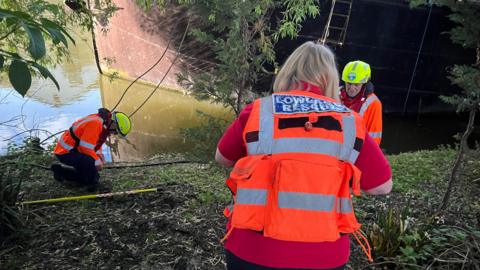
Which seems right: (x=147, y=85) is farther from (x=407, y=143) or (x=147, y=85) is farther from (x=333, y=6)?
(x=407, y=143)

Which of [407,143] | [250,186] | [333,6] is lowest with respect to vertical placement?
[407,143]

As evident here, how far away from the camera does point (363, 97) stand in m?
3.81

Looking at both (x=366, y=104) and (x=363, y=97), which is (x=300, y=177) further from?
(x=363, y=97)

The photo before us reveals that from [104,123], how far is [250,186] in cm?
341

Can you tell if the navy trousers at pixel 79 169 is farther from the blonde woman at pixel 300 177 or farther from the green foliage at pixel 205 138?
the blonde woman at pixel 300 177

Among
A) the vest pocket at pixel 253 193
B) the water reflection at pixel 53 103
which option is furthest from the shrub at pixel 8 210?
the water reflection at pixel 53 103

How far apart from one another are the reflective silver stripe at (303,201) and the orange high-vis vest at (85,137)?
3439 millimetres

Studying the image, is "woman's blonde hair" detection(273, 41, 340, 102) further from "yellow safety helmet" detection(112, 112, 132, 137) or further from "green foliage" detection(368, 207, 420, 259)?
"yellow safety helmet" detection(112, 112, 132, 137)

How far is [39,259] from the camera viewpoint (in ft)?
9.37

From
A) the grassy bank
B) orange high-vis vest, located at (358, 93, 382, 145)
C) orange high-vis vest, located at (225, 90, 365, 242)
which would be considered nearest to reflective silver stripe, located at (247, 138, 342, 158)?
orange high-vis vest, located at (225, 90, 365, 242)

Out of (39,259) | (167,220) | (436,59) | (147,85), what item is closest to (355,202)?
(167,220)

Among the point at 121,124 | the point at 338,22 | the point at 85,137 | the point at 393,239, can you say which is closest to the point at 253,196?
the point at 393,239

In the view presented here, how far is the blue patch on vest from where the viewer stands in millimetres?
1452

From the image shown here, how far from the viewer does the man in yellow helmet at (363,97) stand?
3.62 metres
